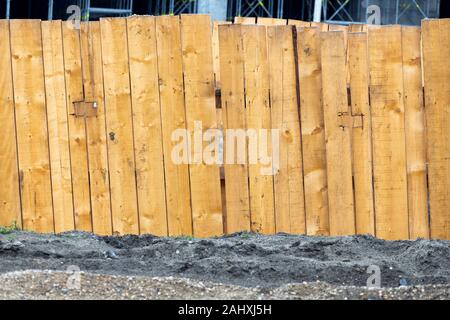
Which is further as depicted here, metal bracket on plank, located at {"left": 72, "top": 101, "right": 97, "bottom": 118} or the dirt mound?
metal bracket on plank, located at {"left": 72, "top": 101, "right": 97, "bottom": 118}

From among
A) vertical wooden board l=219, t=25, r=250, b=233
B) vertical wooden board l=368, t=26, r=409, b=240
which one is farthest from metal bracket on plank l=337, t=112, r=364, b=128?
vertical wooden board l=219, t=25, r=250, b=233

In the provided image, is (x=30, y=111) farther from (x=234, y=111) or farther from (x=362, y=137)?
(x=362, y=137)

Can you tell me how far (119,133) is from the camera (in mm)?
7703

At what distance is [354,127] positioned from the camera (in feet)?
25.3

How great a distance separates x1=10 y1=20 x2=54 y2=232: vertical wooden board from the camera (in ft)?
25.3

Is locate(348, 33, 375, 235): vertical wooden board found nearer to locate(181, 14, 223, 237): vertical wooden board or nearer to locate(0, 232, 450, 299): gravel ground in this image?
locate(0, 232, 450, 299): gravel ground

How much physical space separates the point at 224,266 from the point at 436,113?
2652mm

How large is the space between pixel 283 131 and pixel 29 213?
2.21m

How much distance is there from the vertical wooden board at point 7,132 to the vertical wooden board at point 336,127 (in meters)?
2.58

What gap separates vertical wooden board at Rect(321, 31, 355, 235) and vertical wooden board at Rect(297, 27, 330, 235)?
0.05 metres

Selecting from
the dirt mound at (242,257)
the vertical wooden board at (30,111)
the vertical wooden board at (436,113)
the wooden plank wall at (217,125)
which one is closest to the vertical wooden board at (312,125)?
the wooden plank wall at (217,125)

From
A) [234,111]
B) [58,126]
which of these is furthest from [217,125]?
[58,126]

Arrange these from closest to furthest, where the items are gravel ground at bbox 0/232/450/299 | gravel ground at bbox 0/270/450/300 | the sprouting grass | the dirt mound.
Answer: gravel ground at bbox 0/270/450/300 → gravel ground at bbox 0/232/450/299 → the dirt mound → the sprouting grass
